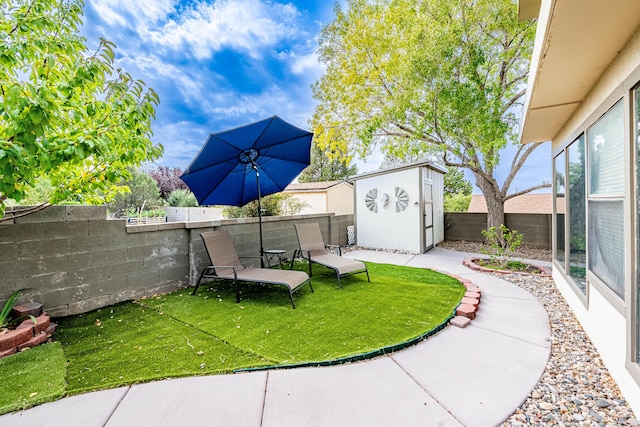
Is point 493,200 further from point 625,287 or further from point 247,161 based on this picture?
point 247,161

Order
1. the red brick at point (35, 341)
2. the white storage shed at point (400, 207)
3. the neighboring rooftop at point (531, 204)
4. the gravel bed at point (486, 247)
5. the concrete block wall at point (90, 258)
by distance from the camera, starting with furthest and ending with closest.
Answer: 1. the neighboring rooftop at point (531, 204)
2. the white storage shed at point (400, 207)
3. the gravel bed at point (486, 247)
4. the concrete block wall at point (90, 258)
5. the red brick at point (35, 341)

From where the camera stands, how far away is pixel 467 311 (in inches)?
139

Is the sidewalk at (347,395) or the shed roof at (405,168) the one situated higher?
the shed roof at (405,168)

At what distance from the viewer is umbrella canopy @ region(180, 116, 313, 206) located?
4.05m

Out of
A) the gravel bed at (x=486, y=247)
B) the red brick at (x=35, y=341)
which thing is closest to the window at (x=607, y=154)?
the gravel bed at (x=486, y=247)

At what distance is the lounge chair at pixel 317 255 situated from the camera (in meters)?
5.01

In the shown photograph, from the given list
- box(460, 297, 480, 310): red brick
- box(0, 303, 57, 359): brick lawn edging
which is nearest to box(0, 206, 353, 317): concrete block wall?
box(0, 303, 57, 359): brick lawn edging

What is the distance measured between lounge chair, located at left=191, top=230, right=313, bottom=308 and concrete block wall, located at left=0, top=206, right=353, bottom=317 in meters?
0.53

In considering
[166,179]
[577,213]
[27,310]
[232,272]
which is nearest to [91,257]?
[27,310]

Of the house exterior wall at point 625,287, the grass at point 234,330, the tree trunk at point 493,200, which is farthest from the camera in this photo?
the tree trunk at point 493,200

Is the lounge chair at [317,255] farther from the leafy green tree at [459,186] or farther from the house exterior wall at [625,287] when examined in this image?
the leafy green tree at [459,186]

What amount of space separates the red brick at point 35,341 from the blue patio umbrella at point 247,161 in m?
2.37

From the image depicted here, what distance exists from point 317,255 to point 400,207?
3763 millimetres

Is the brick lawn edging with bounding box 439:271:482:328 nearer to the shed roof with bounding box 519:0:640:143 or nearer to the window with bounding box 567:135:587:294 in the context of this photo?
the window with bounding box 567:135:587:294
